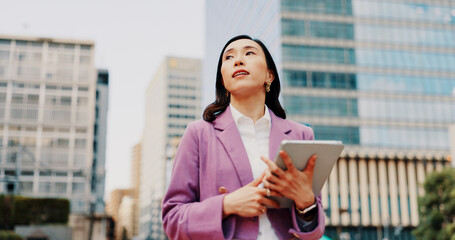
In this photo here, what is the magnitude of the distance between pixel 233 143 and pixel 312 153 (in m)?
0.49

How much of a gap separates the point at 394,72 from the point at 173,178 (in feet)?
188

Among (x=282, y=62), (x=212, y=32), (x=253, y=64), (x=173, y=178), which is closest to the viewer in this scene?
(x=173, y=178)

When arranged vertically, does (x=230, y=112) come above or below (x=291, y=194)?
above

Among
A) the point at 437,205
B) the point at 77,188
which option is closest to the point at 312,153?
the point at 437,205

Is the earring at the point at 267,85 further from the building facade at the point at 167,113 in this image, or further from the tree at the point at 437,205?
the building facade at the point at 167,113

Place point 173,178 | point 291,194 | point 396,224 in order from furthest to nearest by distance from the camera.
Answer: point 396,224
point 173,178
point 291,194

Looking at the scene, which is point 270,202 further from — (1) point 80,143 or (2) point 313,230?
(1) point 80,143

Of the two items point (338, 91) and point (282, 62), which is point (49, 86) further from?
point (338, 91)

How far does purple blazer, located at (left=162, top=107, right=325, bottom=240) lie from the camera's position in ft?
7.61

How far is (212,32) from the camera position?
84.0 m

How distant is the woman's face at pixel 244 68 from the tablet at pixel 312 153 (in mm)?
591

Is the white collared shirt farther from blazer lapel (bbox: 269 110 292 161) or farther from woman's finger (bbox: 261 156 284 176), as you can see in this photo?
woman's finger (bbox: 261 156 284 176)

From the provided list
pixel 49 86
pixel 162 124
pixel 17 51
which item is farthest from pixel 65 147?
pixel 162 124

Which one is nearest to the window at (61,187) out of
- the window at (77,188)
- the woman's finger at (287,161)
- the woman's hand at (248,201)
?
the window at (77,188)
